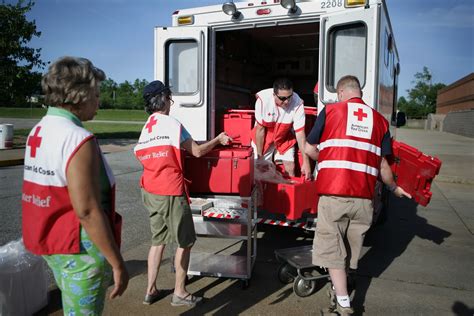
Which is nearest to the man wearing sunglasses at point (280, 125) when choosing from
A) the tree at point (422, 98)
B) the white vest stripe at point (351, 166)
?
the white vest stripe at point (351, 166)

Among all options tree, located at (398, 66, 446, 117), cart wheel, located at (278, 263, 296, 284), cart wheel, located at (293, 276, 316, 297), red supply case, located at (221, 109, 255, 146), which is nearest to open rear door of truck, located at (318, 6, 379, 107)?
red supply case, located at (221, 109, 255, 146)

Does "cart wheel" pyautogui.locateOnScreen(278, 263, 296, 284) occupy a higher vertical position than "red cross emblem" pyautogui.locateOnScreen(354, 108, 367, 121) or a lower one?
lower

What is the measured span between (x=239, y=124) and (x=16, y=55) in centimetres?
1443

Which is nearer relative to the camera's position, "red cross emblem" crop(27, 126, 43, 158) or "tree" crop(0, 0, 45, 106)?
"red cross emblem" crop(27, 126, 43, 158)

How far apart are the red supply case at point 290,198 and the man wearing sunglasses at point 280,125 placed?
239mm

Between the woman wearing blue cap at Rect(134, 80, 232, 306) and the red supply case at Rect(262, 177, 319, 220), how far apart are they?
1.07m

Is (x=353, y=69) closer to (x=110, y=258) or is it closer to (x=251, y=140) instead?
(x=251, y=140)

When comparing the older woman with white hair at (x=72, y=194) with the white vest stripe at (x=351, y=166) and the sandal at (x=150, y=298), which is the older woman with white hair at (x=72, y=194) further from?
the white vest stripe at (x=351, y=166)

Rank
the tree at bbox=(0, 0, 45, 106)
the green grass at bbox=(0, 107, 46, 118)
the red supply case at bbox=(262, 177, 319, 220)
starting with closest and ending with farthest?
1. the red supply case at bbox=(262, 177, 319, 220)
2. the tree at bbox=(0, 0, 45, 106)
3. the green grass at bbox=(0, 107, 46, 118)

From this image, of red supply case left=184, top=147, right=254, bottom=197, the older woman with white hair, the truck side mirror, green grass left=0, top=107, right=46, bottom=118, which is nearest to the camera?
the older woman with white hair

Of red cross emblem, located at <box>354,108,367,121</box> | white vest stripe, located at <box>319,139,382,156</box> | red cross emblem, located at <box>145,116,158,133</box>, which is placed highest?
red cross emblem, located at <box>354,108,367,121</box>

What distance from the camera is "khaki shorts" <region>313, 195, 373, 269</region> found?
10.7 ft

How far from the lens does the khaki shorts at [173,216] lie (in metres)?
3.39

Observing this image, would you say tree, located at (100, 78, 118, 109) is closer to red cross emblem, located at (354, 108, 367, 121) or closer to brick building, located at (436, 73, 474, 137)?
brick building, located at (436, 73, 474, 137)
